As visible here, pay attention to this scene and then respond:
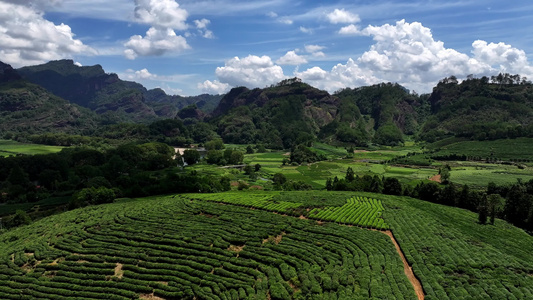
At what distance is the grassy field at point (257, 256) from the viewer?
3978cm

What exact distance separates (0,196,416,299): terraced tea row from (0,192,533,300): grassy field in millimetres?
177

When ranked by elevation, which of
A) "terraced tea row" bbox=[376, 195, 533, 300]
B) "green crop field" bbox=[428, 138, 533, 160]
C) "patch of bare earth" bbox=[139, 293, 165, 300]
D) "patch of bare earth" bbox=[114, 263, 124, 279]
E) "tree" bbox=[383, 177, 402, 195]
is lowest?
"patch of bare earth" bbox=[139, 293, 165, 300]

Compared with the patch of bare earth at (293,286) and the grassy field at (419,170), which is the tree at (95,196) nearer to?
the grassy field at (419,170)

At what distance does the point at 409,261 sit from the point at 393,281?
27.8ft

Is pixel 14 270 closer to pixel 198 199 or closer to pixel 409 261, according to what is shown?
pixel 198 199

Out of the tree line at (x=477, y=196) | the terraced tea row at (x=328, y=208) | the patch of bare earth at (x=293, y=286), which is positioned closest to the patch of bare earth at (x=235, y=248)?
the patch of bare earth at (x=293, y=286)

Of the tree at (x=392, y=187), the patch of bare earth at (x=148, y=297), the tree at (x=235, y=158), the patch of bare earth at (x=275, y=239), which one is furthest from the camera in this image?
the tree at (x=235, y=158)

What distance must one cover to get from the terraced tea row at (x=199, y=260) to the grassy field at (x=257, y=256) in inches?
7.0

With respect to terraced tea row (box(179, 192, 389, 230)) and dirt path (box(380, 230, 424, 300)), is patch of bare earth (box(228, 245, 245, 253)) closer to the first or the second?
terraced tea row (box(179, 192, 389, 230))

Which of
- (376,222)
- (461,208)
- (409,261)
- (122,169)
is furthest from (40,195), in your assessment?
(461,208)

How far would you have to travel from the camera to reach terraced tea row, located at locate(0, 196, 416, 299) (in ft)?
132

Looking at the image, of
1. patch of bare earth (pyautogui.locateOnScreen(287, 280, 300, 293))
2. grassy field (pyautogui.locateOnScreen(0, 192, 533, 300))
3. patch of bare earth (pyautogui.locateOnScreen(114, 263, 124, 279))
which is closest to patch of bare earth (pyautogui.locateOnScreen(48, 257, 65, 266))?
grassy field (pyautogui.locateOnScreen(0, 192, 533, 300))

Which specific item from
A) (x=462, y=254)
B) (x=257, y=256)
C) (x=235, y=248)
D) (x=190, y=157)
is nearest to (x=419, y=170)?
(x=462, y=254)

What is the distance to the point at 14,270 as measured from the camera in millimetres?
47344
